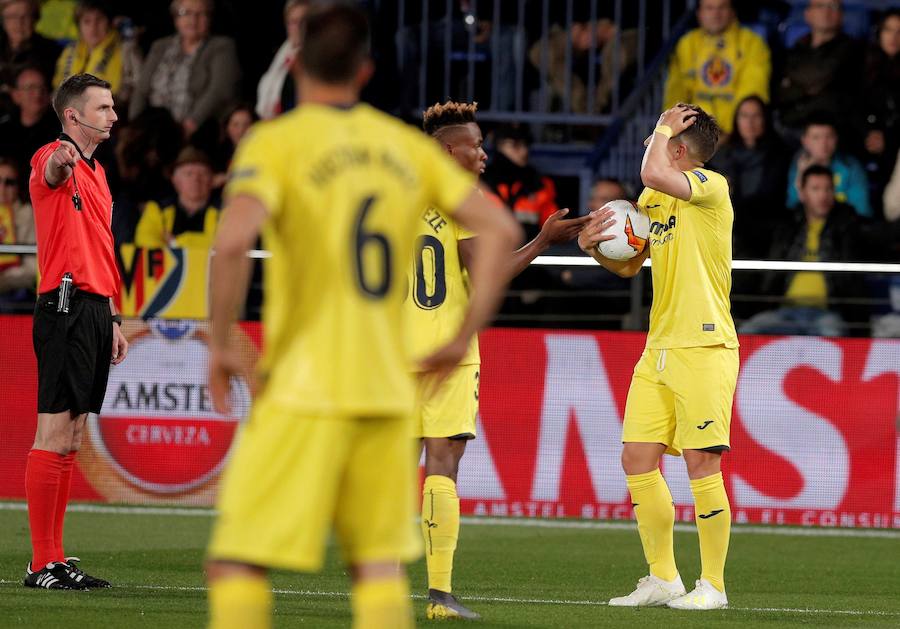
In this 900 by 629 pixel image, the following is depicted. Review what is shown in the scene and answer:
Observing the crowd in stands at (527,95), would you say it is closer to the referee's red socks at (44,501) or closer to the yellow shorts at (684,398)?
the yellow shorts at (684,398)

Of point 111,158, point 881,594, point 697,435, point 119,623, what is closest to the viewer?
point 119,623

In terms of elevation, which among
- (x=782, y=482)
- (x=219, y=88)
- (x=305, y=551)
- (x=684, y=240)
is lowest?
(x=782, y=482)

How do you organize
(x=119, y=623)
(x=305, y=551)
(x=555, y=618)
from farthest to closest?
(x=555, y=618)
(x=119, y=623)
(x=305, y=551)

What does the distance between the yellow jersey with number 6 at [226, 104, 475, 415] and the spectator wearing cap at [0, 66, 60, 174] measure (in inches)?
447

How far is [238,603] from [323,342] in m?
0.67

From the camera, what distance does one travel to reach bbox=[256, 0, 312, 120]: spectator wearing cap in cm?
1429

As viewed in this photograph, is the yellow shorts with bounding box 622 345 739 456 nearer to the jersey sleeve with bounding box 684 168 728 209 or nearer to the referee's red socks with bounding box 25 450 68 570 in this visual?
the jersey sleeve with bounding box 684 168 728 209

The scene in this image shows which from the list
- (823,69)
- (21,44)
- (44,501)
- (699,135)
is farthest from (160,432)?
(823,69)

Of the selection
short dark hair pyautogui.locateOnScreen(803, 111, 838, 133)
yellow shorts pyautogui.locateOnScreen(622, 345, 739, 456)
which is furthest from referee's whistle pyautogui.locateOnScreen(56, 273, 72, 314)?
short dark hair pyautogui.locateOnScreen(803, 111, 838, 133)

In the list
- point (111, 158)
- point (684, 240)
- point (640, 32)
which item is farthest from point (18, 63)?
Answer: point (684, 240)

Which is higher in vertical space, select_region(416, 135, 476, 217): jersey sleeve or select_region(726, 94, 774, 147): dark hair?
select_region(726, 94, 774, 147): dark hair

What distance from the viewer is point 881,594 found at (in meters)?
8.01

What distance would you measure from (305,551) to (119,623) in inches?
111

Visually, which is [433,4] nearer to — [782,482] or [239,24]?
[239,24]
